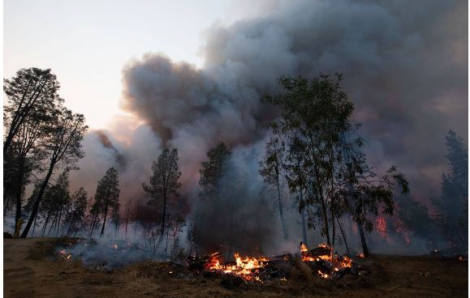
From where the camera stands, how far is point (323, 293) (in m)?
10.4

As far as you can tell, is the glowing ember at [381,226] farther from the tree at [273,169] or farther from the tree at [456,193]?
the tree at [273,169]

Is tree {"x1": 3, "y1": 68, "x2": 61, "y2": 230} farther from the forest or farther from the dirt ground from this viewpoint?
the dirt ground

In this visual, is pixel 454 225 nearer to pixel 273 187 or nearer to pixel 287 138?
pixel 273 187

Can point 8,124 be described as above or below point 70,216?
above

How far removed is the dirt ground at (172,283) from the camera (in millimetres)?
9281

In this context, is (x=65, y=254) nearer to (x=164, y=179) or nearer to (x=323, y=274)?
(x=323, y=274)

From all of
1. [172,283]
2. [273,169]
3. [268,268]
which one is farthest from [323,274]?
[273,169]

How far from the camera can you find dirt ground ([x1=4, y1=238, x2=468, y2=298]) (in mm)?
9281

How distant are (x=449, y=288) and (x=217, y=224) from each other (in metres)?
27.6

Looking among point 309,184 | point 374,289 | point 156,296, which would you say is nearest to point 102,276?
point 156,296

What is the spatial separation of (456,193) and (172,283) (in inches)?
2069

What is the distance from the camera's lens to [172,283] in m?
10.8

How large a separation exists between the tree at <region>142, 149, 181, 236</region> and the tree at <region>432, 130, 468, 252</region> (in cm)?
4449

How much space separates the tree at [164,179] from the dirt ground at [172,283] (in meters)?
21.6
